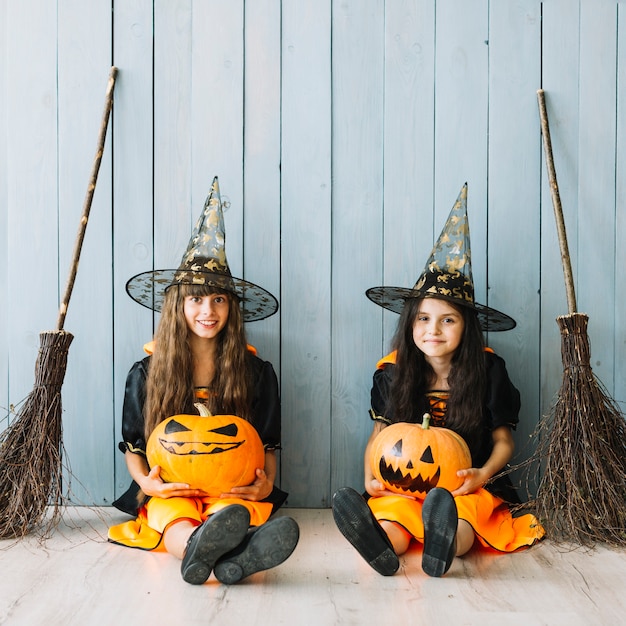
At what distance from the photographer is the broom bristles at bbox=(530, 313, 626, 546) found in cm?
204

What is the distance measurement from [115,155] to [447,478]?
1571 millimetres

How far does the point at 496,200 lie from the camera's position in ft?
8.05

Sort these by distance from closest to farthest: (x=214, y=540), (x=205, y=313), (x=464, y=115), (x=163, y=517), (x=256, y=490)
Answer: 1. (x=214, y=540)
2. (x=163, y=517)
3. (x=256, y=490)
4. (x=205, y=313)
5. (x=464, y=115)

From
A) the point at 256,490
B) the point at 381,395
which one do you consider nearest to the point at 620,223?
the point at 381,395

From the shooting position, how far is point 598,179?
96.7 inches

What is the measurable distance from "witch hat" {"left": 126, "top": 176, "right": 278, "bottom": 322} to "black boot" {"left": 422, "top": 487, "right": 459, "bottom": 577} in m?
0.83

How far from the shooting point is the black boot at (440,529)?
174cm

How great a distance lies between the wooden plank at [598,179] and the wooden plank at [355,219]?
710 mm

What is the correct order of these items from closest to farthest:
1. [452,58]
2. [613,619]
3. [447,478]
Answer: [613,619] < [447,478] < [452,58]

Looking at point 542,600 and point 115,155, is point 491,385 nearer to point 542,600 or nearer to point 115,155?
point 542,600

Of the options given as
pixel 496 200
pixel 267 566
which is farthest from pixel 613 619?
pixel 496 200

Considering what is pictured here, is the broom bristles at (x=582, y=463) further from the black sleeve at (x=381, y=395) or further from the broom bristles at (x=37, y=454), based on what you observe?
the broom bristles at (x=37, y=454)

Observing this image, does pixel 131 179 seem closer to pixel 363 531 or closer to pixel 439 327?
pixel 439 327

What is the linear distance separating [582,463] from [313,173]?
4.24ft
